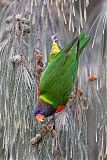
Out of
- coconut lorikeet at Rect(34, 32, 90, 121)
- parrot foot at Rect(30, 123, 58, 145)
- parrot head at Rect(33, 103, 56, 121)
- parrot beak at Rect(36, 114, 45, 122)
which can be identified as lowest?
parrot foot at Rect(30, 123, 58, 145)

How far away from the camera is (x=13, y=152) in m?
1.41

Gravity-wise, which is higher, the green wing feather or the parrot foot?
the green wing feather

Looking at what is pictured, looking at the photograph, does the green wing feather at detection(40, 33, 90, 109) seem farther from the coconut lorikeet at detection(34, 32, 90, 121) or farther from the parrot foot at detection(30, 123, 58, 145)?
the parrot foot at detection(30, 123, 58, 145)

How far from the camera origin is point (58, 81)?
4.12 feet

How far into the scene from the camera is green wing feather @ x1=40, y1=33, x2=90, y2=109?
1235mm

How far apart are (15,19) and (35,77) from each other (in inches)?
7.8

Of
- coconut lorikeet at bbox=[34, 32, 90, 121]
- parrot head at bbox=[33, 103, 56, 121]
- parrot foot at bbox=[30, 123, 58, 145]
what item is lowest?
parrot foot at bbox=[30, 123, 58, 145]

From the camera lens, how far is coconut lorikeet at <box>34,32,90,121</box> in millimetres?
1233

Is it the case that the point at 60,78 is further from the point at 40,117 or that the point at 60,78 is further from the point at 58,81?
the point at 40,117

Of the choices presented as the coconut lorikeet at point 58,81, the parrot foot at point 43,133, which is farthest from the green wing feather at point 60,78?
the parrot foot at point 43,133

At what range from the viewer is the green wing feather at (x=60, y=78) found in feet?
4.05

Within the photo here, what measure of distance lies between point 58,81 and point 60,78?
1cm

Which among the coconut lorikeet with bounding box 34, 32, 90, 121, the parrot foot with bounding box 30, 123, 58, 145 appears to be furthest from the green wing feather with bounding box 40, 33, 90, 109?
the parrot foot with bounding box 30, 123, 58, 145

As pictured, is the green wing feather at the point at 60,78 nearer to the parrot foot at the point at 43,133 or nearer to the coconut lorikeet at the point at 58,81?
the coconut lorikeet at the point at 58,81
